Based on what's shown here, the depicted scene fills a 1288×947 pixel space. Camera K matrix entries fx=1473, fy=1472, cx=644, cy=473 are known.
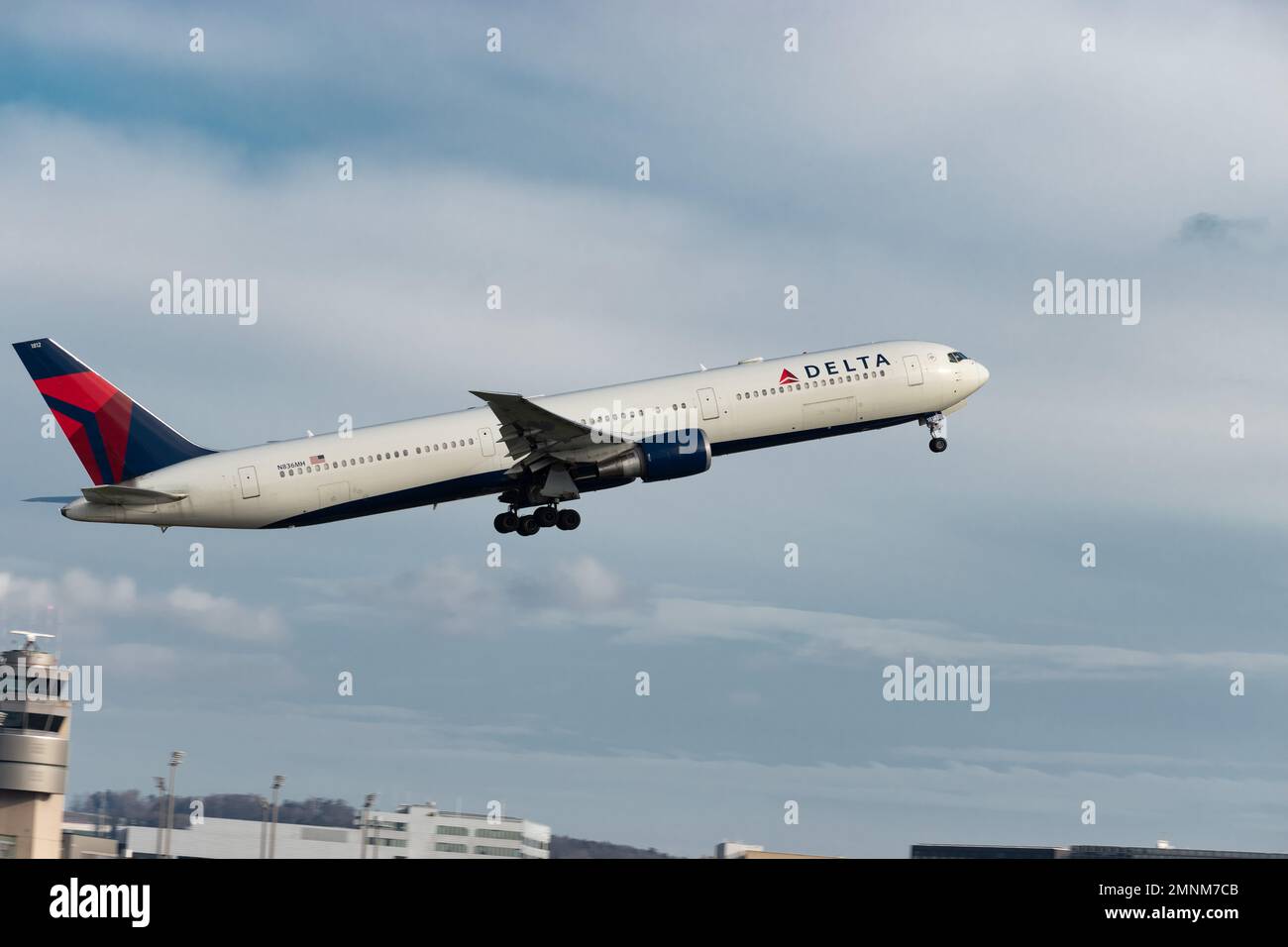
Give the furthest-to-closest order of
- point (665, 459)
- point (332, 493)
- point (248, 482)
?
point (665, 459) → point (332, 493) → point (248, 482)

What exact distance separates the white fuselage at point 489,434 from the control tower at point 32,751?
26.3 m

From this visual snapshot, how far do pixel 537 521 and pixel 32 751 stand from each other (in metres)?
33.1

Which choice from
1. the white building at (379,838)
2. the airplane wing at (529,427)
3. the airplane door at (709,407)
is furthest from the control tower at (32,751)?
the airplane door at (709,407)

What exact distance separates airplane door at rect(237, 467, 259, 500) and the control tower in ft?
93.1

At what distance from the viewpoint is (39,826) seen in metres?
72.8

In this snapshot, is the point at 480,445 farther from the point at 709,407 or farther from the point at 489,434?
the point at 709,407

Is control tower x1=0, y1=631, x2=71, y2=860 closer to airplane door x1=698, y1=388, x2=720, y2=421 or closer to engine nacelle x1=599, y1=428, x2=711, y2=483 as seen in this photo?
engine nacelle x1=599, y1=428, x2=711, y2=483

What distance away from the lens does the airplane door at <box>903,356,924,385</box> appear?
6138 centimetres

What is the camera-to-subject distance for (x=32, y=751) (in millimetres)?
74625

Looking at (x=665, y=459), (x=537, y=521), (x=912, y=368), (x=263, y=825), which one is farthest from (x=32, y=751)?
(x=912, y=368)

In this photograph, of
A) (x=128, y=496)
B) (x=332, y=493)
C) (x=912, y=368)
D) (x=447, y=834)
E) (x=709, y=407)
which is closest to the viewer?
(x=128, y=496)
